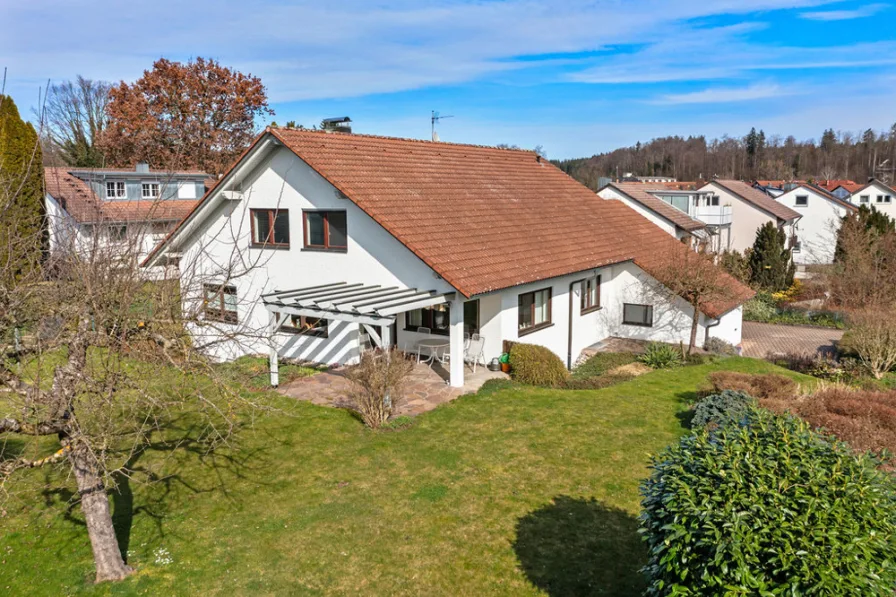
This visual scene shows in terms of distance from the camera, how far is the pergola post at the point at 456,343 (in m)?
15.0

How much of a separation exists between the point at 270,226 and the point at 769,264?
2892 centimetres

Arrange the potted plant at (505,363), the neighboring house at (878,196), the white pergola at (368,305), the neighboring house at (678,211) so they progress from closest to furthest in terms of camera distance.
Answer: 1. the white pergola at (368,305)
2. the potted plant at (505,363)
3. the neighboring house at (678,211)
4. the neighboring house at (878,196)

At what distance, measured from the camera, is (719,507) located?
5438 mm

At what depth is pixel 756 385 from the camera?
1402 centimetres

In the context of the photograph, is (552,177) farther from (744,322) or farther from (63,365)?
(63,365)

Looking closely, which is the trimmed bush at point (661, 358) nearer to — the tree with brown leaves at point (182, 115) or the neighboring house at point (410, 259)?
the neighboring house at point (410, 259)

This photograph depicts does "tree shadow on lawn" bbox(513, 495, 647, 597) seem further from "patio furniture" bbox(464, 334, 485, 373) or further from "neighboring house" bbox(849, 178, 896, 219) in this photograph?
"neighboring house" bbox(849, 178, 896, 219)

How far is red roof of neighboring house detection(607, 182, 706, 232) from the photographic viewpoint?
3175cm

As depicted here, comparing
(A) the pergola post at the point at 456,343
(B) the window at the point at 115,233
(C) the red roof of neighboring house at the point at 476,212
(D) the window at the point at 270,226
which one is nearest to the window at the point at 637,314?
(C) the red roof of neighboring house at the point at 476,212

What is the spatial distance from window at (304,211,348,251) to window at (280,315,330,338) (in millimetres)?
2216

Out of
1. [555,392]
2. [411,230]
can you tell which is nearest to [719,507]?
[555,392]

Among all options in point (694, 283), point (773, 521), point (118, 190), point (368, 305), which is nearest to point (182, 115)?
point (118, 190)

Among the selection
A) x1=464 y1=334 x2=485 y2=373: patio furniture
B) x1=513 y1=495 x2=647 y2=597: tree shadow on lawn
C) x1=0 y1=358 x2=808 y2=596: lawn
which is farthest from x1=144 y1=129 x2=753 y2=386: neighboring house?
x1=513 y1=495 x2=647 y2=597: tree shadow on lawn

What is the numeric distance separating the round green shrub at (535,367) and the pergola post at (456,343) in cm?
182
